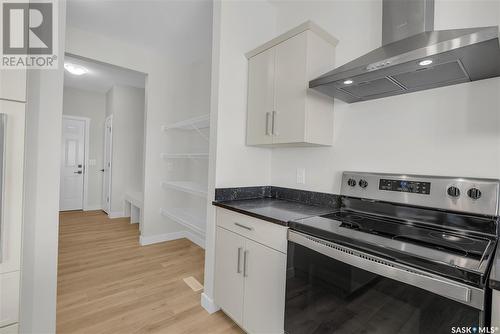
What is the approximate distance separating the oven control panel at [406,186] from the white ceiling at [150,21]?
2230 mm

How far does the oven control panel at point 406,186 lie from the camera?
132 centimetres

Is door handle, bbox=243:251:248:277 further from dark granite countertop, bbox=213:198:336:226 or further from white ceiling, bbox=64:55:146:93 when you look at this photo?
white ceiling, bbox=64:55:146:93

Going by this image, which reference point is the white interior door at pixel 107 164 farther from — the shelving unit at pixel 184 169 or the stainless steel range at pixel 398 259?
the stainless steel range at pixel 398 259

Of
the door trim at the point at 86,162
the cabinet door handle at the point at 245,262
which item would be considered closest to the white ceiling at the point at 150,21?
the cabinet door handle at the point at 245,262

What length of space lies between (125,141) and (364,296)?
201 inches

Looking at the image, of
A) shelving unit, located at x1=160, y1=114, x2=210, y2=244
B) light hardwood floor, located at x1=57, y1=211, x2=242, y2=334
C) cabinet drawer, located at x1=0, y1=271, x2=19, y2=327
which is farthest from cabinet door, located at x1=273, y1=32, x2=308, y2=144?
shelving unit, located at x1=160, y1=114, x2=210, y2=244

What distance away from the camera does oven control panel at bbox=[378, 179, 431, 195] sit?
4.33 ft

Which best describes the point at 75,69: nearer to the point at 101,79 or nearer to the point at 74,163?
the point at 101,79

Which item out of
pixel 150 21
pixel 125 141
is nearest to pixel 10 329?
pixel 150 21

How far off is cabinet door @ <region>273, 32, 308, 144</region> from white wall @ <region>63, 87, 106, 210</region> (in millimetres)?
5149

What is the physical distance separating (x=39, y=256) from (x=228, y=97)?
1.54m

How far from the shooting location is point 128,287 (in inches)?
87.6

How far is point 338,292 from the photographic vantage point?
1088mm

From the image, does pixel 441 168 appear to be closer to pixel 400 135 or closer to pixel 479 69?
pixel 400 135
